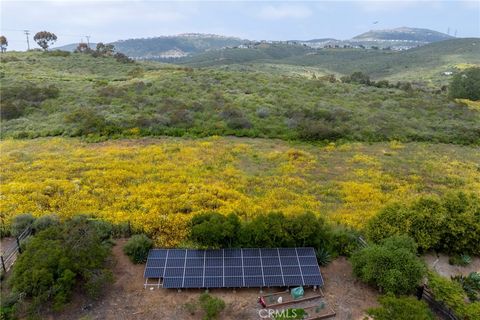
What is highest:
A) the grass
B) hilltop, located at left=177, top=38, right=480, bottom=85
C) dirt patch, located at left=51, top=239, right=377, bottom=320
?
hilltop, located at left=177, top=38, right=480, bottom=85

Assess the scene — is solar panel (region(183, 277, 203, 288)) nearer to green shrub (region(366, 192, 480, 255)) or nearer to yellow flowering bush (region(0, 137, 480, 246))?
yellow flowering bush (region(0, 137, 480, 246))

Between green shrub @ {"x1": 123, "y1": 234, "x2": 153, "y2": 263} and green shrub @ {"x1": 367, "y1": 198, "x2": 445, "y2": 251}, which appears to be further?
green shrub @ {"x1": 367, "y1": 198, "x2": 445, "y2": 251}

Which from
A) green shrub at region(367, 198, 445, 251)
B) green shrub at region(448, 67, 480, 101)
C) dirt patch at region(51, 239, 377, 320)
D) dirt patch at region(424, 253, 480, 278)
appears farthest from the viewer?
green shrub at region(448, 67, 480, 101)

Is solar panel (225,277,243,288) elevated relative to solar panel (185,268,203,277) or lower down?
lower down

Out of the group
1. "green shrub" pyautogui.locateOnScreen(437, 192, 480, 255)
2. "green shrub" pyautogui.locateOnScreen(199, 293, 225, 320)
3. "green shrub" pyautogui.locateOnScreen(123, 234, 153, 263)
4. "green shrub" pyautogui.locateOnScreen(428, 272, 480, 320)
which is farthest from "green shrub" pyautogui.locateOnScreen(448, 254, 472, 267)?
"green shrub" pyautogui.locateOnScreen(123, 234, 153, 263)

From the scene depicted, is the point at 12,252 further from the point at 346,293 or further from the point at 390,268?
the point at 390,268

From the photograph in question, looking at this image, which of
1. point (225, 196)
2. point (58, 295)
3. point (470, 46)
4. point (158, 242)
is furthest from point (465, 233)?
point (470, 46)

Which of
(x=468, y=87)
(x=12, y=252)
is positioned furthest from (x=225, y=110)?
(x=468, y=87)

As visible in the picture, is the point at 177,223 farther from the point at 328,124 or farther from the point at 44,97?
the point at 44,97

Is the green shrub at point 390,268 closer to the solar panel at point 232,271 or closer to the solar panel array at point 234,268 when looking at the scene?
the solar panel array at point 234,268

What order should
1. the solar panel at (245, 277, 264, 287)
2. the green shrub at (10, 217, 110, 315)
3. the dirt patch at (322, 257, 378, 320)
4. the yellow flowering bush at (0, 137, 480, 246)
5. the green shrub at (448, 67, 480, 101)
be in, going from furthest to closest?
the green shrub at (448, 67, 480, 101), the yellow flowering bush at (0, 137, 480, 246), the solar panel at (245, 277, 264, 287), the dirt patch at (322, 257, 378, 320), the green shrub at (10, 217, 110, 315)
